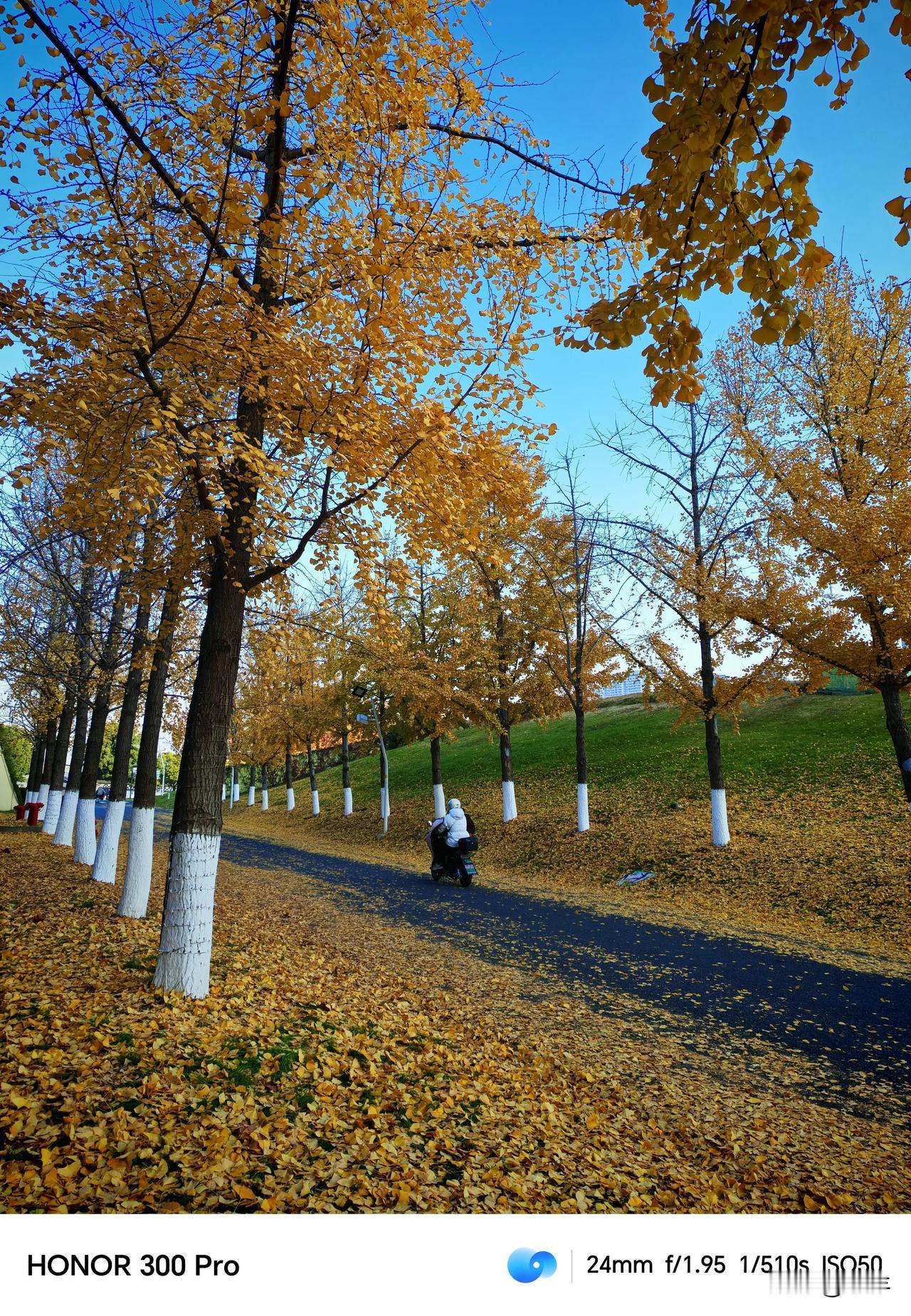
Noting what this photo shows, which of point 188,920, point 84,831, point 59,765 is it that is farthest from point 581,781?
point 59,765

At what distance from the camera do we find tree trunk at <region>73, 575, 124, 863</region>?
10.6m

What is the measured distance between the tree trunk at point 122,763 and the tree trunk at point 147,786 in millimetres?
402

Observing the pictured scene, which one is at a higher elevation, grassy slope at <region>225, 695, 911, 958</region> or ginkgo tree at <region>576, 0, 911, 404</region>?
ginkgo tree at <region>576, 0, 911, 404</region>

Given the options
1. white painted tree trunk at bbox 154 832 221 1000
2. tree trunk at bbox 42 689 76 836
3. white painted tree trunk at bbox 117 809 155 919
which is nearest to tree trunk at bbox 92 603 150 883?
white painted tree trunk at bbox 117 809 155 919

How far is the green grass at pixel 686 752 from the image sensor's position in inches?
693

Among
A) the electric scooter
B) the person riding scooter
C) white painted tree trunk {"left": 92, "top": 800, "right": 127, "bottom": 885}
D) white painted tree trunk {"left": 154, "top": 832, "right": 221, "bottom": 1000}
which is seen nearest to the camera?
white painted tree trunk {"left": 154, "top": 832, "right": 221, "bottom": 1000}

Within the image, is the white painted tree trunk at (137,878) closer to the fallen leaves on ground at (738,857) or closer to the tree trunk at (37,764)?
the fallen leaves on ground at (738,857)

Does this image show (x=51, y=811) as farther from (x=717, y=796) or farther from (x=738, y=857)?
(x=738, y=857)

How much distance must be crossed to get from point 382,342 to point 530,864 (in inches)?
536

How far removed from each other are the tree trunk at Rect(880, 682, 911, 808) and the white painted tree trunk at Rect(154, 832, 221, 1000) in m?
10.1

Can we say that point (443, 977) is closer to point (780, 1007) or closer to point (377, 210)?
point (780, 1007)

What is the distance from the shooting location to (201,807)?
5473 millimetres

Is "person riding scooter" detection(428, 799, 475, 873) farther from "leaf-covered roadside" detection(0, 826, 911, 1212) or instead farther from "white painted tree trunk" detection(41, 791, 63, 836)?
"white painted tree trunk" detection(41, 791, 63, 836)
